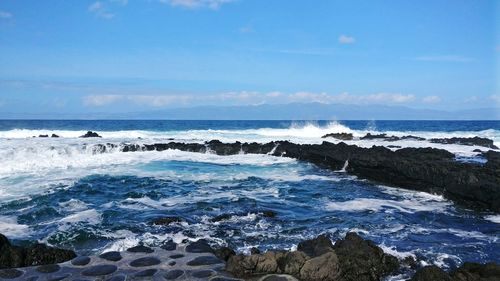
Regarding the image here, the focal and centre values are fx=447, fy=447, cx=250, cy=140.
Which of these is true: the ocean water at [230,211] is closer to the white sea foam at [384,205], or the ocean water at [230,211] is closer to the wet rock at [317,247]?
the white sea foam at [384,205]

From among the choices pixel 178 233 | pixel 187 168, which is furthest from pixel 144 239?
pixel 187 168

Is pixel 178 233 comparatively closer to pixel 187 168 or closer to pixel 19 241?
pixel 19 241

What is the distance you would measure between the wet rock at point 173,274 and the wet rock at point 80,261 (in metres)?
1.65

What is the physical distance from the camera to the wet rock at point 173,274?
6.96 meters

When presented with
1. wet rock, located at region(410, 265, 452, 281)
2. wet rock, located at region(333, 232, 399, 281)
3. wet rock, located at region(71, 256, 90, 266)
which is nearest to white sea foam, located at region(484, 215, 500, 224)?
wet rock, located at region(333, 232, 399, 281)

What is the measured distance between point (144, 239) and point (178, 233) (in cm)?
85

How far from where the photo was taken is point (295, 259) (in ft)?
23.6

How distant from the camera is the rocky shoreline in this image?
6895 millimetres

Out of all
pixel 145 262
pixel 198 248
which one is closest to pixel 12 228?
pixel 145 262

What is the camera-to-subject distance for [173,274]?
7090 mm

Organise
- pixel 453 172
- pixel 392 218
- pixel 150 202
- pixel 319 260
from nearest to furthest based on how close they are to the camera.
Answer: pixel 319 260 < pixel 392 218 < pixel 150 202 < pixel 453 172

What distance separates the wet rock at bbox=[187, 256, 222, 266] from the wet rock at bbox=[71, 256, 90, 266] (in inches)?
71.5

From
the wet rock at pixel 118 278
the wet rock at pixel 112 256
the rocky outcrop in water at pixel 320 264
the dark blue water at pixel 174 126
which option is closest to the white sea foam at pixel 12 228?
the wet rock at pixel 112 256

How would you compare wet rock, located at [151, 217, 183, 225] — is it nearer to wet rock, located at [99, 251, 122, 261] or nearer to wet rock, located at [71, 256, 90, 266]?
wet rock, located at [99, 251, 122, 261]
